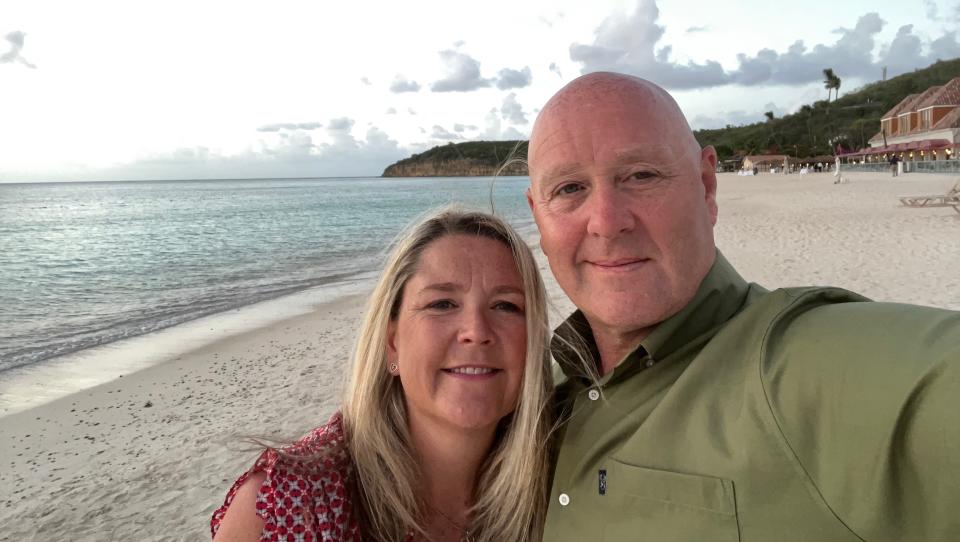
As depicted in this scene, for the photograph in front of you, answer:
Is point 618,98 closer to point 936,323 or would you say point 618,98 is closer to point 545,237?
point 545,237

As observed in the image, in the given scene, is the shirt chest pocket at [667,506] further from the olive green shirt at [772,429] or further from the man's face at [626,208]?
the man's face at [626,208]

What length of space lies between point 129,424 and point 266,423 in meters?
1.58

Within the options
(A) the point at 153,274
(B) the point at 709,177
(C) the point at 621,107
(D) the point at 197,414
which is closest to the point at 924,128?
(A) the point at 153,274

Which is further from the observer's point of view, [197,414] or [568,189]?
[197,414]

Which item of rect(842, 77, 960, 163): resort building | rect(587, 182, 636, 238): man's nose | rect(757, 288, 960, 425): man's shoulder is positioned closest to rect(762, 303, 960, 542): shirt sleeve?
rect(757, 288, 960, 425): man's shoulder

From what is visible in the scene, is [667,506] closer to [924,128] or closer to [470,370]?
[470,370]

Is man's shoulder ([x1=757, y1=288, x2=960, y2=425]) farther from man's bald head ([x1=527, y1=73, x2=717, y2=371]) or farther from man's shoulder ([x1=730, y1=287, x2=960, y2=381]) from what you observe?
man's bald head ([x1=527, y1=73, x2=717, y2=371])

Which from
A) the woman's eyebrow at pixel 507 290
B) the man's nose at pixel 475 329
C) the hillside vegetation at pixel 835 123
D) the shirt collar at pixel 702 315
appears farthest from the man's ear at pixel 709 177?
the hillside vegetation at pixel 835 123

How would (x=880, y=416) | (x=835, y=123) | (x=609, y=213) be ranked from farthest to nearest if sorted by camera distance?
(x=835, y=123), (x=609, y=213), (x=880, y=416)

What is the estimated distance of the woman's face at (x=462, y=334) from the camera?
84.0 inches

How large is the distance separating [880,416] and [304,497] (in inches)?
60.0

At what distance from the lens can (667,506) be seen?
1623mm

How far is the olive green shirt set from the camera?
128cm

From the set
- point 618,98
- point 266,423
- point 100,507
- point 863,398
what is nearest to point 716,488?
point 863,398
